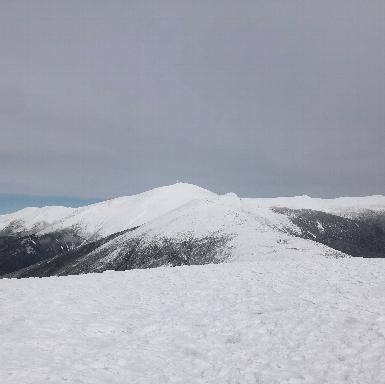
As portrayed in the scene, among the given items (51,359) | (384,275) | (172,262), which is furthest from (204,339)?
(172,262)

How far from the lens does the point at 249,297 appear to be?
17938 millimetres

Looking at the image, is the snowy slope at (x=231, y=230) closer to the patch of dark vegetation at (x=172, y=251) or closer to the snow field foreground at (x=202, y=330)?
the patch of dark vegetation at (x=172, y=251)

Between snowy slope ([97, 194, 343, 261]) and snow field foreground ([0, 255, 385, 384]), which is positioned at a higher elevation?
snowy slope ([97, 194, 343, 261])

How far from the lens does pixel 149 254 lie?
111 m

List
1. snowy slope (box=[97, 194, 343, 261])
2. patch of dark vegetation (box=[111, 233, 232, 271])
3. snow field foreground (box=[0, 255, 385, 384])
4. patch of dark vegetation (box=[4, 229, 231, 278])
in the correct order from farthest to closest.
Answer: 1. patch of dark vegetation (box=[4, 229, 231, 278])
2. patch of dark vegetation (box=[111, 233, 232, 271])
3. snowy slope (box=[97, 194, 343, 261])
4. snow field foreground (box=[0, 255, 385, 384])

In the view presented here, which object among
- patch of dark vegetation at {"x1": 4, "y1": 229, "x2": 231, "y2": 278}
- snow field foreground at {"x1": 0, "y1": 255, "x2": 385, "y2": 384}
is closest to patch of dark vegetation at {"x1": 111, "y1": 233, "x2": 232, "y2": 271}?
patch of dark vegetation at {"x1": 4, "y1": 229, "x2": 231, "y2": 278}

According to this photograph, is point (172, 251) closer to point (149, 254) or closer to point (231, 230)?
point (149, 254)

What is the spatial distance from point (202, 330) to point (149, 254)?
3856 inches

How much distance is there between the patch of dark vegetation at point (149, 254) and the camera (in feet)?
313

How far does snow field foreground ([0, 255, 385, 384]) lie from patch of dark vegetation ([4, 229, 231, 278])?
61.1 metres

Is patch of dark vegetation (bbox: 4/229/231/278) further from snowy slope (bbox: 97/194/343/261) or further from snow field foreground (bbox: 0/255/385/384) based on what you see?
snow field foreground (bbox: 0/255/385/384)

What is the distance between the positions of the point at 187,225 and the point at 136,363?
111 metres

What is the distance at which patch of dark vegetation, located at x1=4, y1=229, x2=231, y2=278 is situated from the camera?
95.4m

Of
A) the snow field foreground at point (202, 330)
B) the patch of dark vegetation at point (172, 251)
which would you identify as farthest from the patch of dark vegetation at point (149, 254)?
the snow field foreground at point (202, 330)
